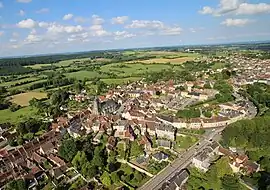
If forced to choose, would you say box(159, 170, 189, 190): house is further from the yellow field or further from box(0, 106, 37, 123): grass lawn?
the yellow field

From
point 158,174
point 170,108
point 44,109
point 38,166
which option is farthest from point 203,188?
point 44,109

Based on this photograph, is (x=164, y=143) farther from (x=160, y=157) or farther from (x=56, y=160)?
(x=56, y=160)

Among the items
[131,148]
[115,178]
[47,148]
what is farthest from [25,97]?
[115,178]

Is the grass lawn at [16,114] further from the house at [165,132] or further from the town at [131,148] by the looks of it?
the house at [165,132]

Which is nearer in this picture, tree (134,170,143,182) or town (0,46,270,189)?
tree (134,170,143,182)

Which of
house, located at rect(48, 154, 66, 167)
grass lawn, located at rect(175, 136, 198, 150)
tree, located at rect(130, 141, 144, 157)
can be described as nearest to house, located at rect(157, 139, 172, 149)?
grass lawn, located at rect(175, 136, 198, 150)

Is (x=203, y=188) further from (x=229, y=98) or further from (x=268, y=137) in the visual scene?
(x=229, y=98)

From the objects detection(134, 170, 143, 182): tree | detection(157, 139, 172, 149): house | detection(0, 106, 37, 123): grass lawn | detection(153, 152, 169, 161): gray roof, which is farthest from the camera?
detection(0, 106, 37, 123): grass lawn
